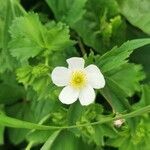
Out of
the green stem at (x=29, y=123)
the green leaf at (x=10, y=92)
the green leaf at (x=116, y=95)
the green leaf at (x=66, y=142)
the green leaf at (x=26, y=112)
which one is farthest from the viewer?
the green leaf at (x=10, y=92)

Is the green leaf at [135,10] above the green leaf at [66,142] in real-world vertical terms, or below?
above

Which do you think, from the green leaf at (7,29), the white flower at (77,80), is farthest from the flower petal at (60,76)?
the green leaf at (7,29)

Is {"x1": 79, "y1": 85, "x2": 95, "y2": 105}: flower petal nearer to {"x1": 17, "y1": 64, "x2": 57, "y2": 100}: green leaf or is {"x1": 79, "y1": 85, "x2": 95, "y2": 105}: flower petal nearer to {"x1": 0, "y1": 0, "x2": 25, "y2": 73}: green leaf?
{"x1": 17, "y1": 64, "x2": 57, "y2": 100}: green leaf

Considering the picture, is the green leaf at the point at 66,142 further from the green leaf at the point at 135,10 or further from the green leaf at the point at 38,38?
the green leaf at the point at 135,10

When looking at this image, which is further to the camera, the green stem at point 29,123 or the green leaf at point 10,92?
the green leaf at point 10,92

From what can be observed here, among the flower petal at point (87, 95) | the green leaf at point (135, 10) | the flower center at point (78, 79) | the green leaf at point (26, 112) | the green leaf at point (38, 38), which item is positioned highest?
the green leaf at point (38, 38)

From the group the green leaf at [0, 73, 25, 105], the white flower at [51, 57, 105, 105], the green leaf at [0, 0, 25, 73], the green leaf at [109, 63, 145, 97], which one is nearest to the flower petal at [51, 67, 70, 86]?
the white flower at [51, 57, 105, 105]

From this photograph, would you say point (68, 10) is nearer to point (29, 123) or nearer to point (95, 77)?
point (95, 77)

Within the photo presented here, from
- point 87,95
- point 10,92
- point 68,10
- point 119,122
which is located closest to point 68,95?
point 87,95
